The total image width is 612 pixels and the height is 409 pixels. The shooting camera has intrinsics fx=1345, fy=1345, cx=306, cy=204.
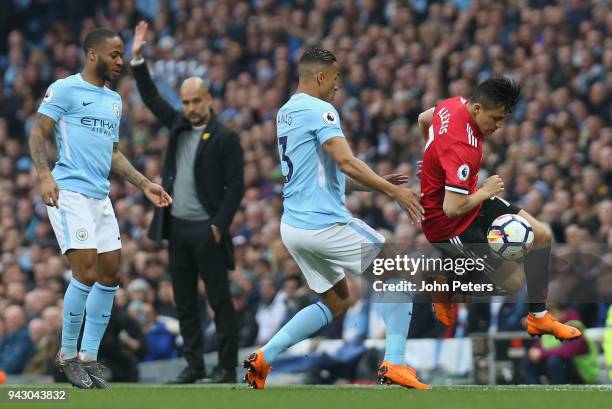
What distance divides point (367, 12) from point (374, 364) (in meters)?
8.07

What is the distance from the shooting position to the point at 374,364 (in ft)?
41.7

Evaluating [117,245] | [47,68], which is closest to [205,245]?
[117,245]

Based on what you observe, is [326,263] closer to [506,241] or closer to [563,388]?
[506,241]

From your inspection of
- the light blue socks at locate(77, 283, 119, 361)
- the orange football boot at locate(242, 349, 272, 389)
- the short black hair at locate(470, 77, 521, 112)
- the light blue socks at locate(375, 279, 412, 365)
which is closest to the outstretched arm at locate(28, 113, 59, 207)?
the light blue socks at locate(77, 283, 119, 361)

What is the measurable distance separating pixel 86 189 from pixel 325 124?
1.78 metres

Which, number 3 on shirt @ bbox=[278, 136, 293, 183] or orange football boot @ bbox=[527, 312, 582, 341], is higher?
number 3 on shirt @ bbox=[278, 136, 293, 183]

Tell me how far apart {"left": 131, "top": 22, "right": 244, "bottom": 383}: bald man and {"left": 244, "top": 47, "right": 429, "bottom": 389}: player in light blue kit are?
1.97 m

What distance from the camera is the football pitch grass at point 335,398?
7.22 metres

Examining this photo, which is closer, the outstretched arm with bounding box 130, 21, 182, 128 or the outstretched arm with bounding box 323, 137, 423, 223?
the outstretched arm with bounding box 323, 137, 423, 223

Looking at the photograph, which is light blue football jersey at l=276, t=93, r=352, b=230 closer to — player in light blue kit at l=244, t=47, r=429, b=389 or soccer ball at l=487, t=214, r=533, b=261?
player in light blue kit at l=244, t=47, r=429, b=389

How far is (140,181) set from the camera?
9.41 meters

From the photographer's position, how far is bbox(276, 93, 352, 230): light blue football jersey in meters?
8.41

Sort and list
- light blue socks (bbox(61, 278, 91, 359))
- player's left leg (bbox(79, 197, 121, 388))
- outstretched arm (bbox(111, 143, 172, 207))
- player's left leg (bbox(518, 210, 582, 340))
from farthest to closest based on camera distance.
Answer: outstretched arm (bbox(111, 143, 172, 207)), player's left leg (bbox(79, 197, 121, 388)), light blue socks (bbox(61, 278, 91, 359)), player's left leg (bbox(518, 210, 582, 340))

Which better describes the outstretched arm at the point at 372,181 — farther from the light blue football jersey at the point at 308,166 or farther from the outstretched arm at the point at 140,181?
the outstretched arm at the point at 140,181
